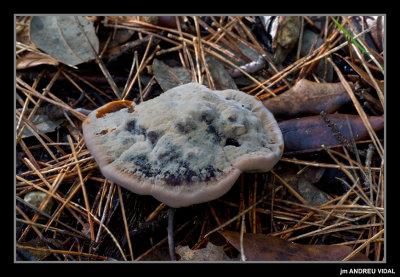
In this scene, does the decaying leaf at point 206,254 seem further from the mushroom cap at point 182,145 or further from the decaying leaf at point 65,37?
the decaying leaf at point 65,37

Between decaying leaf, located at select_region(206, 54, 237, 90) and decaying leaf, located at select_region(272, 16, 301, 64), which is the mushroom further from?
decaying leaf, located at select_region(272, 16, 301, 64)

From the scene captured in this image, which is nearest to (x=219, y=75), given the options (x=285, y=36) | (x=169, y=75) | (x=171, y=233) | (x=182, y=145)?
(x=169, y=75)

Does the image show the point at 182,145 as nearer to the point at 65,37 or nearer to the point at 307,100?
the point at 307,100

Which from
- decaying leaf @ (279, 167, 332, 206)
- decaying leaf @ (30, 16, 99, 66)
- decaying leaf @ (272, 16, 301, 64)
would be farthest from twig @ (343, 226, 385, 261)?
decaying leaf @ (30, 16, 99, 66)

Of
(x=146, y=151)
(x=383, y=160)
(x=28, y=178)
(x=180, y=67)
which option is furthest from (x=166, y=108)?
(x=383, y=160)

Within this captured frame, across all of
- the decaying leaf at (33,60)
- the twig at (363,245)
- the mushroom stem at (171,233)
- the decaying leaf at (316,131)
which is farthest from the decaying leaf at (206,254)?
the decaying leaf at (33,60)

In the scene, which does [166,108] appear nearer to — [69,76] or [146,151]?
[146,151]
